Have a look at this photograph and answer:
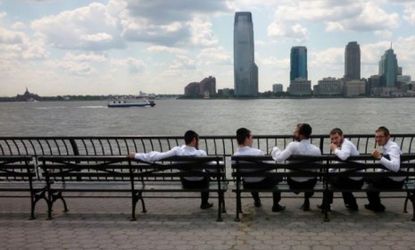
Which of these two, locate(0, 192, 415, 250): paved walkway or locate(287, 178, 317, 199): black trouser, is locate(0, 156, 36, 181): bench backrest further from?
locate(287, 178, 317, 199): black trouser

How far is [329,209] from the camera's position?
7.55 m

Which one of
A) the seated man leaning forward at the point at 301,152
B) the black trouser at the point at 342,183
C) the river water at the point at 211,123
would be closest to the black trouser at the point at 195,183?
the seated man leaning forward at the point at 301,152

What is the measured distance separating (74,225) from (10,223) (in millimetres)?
1051

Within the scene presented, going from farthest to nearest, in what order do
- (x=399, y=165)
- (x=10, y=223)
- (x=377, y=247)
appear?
1. (x=10, y=223)
2. (x=399, y=165)
3. (x=377, y=247)

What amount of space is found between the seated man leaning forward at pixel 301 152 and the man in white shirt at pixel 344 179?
0.28m

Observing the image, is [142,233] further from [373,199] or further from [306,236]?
[373,199]

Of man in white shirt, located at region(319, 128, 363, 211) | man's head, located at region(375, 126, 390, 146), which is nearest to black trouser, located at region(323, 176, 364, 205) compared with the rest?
man in white shirt, located at region(319, 128, 363, 211)

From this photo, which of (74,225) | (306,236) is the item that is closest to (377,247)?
(306,236)

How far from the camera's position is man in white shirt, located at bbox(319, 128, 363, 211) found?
274 inches

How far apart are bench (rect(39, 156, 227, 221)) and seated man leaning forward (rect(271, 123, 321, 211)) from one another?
3.03 ft

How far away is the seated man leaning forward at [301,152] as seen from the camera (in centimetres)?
721

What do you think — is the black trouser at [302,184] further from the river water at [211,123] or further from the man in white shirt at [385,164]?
the river water at [211,123]

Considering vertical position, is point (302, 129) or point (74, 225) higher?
point (302, 129)

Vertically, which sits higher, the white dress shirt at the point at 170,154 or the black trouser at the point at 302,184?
the white dress shirt at the point at 170,154
